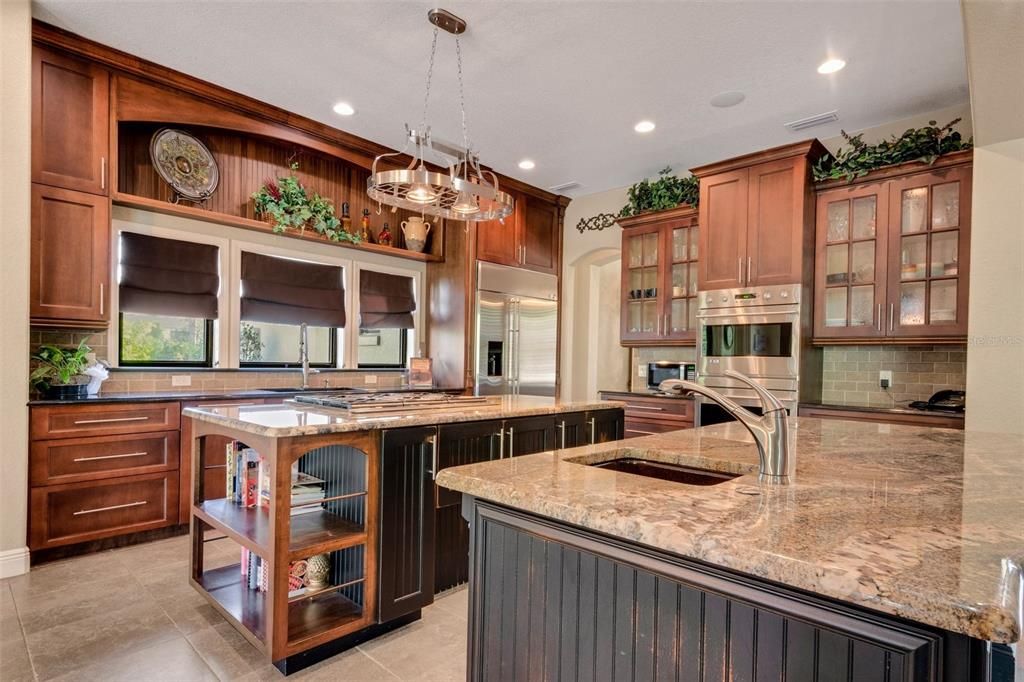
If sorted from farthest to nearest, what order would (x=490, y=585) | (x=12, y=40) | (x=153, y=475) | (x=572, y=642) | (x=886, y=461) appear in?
(x=153, y=475) → (x=12, y=40) → (x=886, y=461) → (x=490, y=585) → (x=572, y=642)

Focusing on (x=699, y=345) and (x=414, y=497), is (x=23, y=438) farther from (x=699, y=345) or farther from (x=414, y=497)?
(x=699, y=345)

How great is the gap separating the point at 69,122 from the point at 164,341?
60.4 inches

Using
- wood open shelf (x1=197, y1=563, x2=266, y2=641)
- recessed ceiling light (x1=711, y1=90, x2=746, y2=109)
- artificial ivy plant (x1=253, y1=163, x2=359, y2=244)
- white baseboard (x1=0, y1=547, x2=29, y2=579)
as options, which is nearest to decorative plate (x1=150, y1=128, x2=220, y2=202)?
artificial ivy plant (x1=253, y1=163, x2=359, y2=244)

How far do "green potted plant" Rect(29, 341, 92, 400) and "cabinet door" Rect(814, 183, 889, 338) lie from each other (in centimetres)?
505

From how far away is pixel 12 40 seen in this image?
9.30 feet

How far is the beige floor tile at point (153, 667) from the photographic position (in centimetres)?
194

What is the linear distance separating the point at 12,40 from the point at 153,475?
2518mm

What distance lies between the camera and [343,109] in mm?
4051

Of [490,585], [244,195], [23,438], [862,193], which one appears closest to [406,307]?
[244,195]

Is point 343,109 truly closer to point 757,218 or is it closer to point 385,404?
point 385,404

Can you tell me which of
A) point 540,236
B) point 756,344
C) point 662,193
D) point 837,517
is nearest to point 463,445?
point 837,517

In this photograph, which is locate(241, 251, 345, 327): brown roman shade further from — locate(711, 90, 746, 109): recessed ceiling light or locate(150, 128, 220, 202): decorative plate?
locate(711, 90, 746, 109): recessed ceiling light

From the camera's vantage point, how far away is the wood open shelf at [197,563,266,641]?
213 cm

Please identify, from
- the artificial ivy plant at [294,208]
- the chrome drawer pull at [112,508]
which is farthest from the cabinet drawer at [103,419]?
the artificial ivy plant at [294,208]
